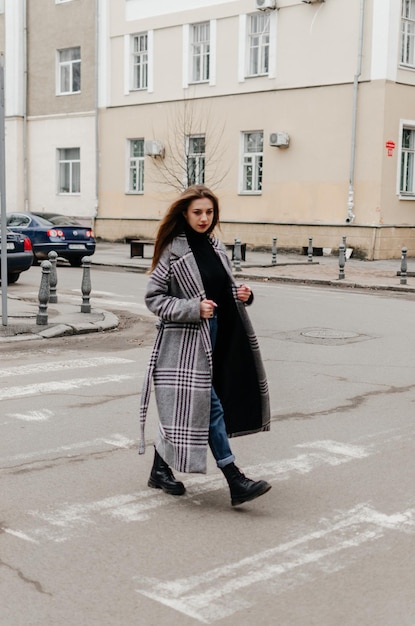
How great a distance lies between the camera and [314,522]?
5055mm

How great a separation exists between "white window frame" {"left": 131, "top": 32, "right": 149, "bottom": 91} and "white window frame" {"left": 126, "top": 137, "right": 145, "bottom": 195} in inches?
76.5

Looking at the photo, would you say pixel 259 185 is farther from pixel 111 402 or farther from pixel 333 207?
pixel 111 402

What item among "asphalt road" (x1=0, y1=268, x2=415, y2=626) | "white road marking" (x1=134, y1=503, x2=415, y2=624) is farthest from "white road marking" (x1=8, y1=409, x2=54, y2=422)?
"white road marking" (x1=134, y1=503, x2=415, y2=624)

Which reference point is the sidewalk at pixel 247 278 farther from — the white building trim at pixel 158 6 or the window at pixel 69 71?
the white building trim at pixel 158 6

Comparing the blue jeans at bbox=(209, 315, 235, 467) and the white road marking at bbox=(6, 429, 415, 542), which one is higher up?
the blue jeans at bbox=(209, 315, 235, 467)

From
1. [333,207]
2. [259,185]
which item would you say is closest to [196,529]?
[333,207]

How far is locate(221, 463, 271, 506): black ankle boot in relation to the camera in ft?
17.3

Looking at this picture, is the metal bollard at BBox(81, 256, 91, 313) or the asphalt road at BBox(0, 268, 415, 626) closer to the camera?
the asphalt road at BBox(0, 268, 415, 626)

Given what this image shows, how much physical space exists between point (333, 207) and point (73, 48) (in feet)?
45.7

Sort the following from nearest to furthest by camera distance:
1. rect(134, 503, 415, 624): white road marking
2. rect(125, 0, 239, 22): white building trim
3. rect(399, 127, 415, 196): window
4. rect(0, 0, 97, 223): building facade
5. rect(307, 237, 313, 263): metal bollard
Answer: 1. rect(134, 503, 415, 624): white road marking
2. rect(307, 237, 313, 263): metal bollard
3. rect(399, 127, 415, 196): window
4. rect(125, 0, 239, 22): white building trim
5. rect(0, 0, 97, 223): building facade

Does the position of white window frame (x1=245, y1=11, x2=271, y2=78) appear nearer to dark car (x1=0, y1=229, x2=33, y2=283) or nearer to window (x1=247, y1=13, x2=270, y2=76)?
window (x1=247, y1=13, x2=270, y2=76)

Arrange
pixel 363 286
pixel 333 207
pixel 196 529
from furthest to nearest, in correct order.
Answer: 1. pixel 333 207
2. pixel 363 286
3. pixel 196 529

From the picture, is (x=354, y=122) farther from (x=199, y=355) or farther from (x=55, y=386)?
(x=199, y=355)

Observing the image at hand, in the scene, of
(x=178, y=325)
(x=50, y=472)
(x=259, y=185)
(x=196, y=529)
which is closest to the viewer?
(x=196, y=529)
